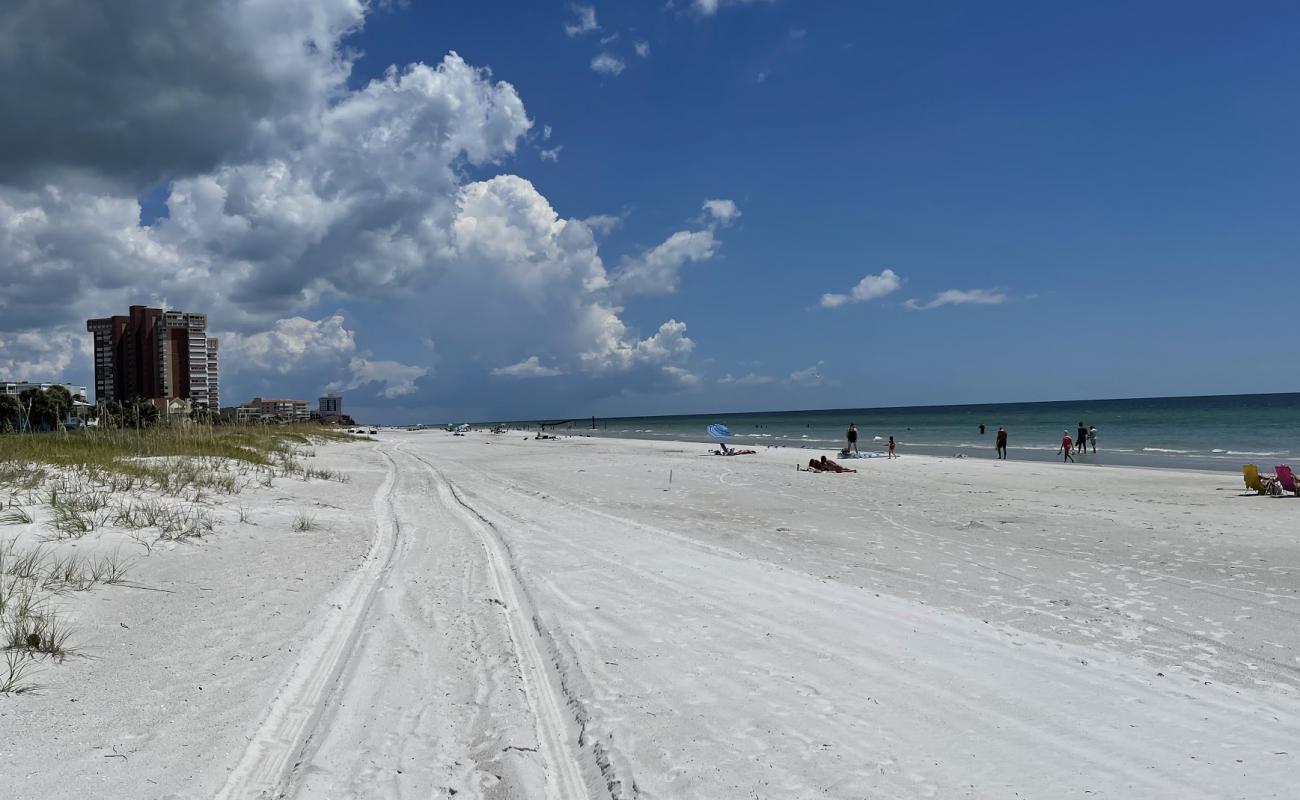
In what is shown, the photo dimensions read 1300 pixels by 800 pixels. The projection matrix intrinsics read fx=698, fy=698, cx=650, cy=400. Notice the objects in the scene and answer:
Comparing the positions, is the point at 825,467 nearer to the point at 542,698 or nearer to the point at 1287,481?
the point at 1287,481

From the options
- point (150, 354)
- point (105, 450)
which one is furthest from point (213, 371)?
point (105, 450)

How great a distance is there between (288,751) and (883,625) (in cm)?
451

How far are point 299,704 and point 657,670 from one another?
2241 mm

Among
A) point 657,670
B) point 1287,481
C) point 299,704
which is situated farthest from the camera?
point 1287,481

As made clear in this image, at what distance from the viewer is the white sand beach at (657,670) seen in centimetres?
338

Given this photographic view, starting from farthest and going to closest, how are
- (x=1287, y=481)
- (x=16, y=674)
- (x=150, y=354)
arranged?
(x=150, y=354)
(x=1287, y=481)
(x=16, y=674)

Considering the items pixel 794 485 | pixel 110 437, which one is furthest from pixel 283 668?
pixel 794 485

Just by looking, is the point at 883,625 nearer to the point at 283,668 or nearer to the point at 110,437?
the point at 283,668

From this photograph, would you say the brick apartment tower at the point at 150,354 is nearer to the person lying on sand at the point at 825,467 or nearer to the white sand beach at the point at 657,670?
the person lying on sand at the point at 825,467

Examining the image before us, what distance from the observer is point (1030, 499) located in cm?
1591

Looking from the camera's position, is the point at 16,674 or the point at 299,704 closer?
the point at 16,674

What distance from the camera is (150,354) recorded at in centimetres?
8275

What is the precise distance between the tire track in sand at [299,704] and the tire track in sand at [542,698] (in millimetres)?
1181

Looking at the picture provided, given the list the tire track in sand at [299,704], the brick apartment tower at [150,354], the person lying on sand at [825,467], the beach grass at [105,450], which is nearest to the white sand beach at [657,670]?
the tire track in sand at [299,704]
